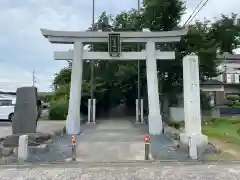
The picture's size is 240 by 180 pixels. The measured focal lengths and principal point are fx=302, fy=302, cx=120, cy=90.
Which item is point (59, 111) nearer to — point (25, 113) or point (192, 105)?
point (25, 113)

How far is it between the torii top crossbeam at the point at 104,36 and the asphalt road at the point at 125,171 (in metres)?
9.39

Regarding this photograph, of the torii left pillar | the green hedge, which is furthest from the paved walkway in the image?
the green hedge

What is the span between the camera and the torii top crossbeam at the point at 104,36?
1700cm

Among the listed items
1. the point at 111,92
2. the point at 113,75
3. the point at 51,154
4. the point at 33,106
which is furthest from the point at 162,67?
the point at 51,154

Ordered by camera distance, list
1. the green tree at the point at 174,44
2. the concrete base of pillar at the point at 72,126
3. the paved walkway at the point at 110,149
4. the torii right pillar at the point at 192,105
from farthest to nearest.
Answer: the green tree at the point at 174,44
the concrete base of pillar at the point at 72,126
the torii right pillar at the point at 192,105
the paved walkway at the point at 110,149

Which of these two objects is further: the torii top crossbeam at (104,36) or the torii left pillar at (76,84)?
the torii left pillar at (76,84)

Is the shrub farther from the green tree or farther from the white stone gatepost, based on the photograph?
the white stone gatepost

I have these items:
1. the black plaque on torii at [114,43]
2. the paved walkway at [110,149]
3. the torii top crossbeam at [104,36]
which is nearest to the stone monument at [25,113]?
the paved walkway at [110,149]

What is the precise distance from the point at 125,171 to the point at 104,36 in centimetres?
1031

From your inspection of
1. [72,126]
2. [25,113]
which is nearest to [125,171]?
[25,113]

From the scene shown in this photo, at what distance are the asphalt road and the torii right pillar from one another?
201 cm

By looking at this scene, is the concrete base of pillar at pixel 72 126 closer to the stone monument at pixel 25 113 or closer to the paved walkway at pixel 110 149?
the paved walkway at pixel 110 149

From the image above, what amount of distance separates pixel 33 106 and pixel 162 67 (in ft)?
43.2

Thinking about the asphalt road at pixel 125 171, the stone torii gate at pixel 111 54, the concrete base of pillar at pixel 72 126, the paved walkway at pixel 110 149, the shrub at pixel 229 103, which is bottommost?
the asphalt road at pixel 125 171
